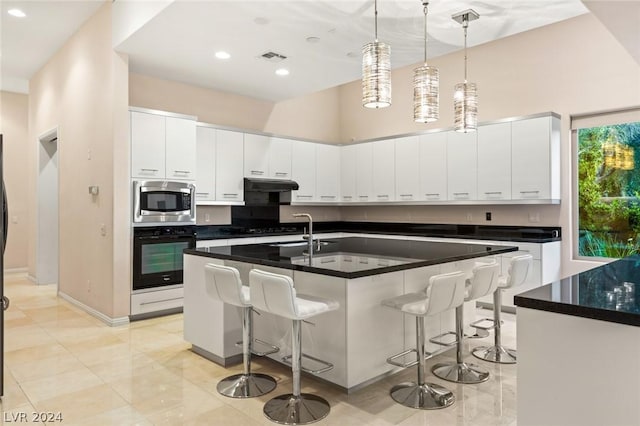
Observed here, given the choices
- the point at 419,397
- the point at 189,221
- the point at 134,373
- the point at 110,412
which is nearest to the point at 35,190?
the point at 189,221

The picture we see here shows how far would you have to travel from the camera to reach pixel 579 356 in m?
1.46

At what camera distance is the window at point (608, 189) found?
16.2 feet

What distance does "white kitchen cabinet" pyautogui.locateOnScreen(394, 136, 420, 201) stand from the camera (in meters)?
6.34

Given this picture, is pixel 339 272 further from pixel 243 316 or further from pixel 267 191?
pixel 267 191

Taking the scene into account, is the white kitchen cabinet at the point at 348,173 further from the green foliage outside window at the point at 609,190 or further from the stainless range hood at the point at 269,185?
the green foliage outside window at the point at 609,190

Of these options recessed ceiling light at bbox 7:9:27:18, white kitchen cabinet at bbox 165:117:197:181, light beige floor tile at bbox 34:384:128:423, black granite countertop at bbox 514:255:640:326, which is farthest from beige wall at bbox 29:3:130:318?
black granite countertop at bbox 514:255:640:326

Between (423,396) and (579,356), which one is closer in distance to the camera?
(579,356)

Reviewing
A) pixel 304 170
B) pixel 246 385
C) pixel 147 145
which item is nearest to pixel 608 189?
pixel 304 170

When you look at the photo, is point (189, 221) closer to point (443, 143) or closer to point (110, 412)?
point (110, 412)

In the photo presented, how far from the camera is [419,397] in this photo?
271cm

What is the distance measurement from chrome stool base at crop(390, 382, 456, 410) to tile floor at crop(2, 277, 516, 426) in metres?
0.05

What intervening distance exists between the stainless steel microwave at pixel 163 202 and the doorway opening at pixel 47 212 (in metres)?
2.82

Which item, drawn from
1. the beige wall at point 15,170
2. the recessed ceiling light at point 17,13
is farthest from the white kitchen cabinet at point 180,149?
the beige wall at point 15,170

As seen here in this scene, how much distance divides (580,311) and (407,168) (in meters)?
5.14
